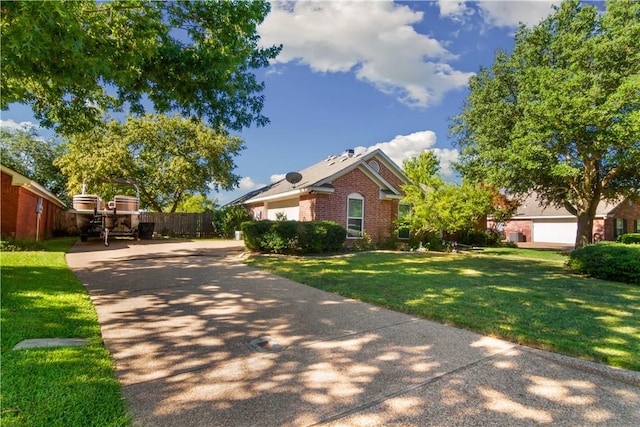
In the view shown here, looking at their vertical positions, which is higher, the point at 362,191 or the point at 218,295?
the point at 362,191

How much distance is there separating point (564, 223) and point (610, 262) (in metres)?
25.4

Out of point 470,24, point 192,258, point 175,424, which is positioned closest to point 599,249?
point 470,24

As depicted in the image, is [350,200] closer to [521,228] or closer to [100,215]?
[100,215]

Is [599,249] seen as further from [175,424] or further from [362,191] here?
[175,424]

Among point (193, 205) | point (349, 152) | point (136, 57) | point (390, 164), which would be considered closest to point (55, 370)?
point (136, 57)

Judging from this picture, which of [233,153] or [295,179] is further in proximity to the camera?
[233,153]

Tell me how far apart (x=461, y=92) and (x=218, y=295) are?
21.3m

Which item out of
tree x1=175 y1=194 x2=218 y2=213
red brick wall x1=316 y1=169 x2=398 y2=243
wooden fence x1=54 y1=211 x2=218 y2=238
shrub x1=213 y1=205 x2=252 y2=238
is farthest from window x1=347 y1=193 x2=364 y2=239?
tree x1=175 y1=194 x2=218 y2=213

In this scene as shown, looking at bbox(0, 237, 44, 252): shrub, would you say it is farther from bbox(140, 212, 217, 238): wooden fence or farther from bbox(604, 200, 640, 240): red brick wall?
bbox(604, 200, 640, 240): red brick wall

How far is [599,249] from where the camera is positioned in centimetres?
903

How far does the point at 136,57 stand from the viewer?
574cm

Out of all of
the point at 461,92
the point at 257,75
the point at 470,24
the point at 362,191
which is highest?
the point at 461,92

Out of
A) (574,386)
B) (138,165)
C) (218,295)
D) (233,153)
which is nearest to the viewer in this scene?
(574,386)

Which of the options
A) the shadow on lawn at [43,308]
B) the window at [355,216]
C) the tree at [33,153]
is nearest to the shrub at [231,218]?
the window at [355,216]
